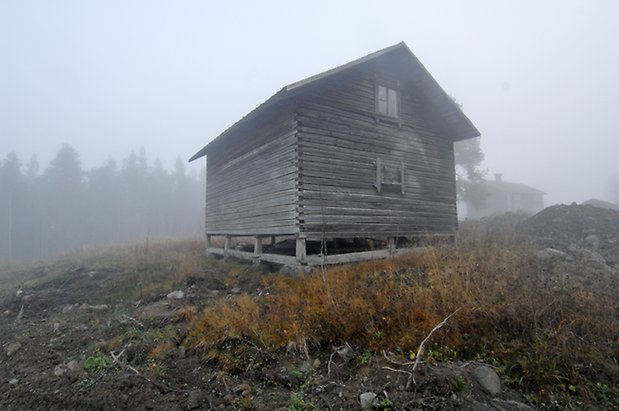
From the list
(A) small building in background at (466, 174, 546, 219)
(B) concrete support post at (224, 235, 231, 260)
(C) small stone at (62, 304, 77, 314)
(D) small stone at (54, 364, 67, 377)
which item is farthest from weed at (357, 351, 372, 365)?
(A) small building in background at (466, 174, 546, 219)

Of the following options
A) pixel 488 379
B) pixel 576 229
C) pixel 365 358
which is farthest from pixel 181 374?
pixel 576 229

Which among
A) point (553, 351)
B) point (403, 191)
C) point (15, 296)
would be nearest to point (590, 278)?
point (553, 351)

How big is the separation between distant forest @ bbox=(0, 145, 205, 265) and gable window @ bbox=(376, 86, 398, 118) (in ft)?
101

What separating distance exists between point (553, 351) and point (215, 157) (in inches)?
555

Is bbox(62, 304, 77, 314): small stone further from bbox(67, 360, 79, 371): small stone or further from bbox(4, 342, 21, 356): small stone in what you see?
bbox(67, 360, 79, 371): small stone

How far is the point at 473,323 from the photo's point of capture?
4582 mm

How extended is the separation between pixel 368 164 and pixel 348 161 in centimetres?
88

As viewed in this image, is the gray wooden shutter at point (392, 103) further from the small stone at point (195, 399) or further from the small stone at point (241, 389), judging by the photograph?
the small stone at point (195, 399)

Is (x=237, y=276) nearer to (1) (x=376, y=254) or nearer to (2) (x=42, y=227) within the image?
(1) (x=376, y=254)

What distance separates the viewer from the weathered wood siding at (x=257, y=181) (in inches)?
380

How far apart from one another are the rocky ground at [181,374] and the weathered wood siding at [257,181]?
11.8ft

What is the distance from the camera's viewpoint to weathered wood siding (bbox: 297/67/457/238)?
31.4 feet

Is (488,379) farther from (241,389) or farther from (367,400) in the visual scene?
(241,389)

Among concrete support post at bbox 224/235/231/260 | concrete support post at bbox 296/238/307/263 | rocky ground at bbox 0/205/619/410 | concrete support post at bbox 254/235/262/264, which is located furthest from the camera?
concrete support post at bbox 224/235/231/260
